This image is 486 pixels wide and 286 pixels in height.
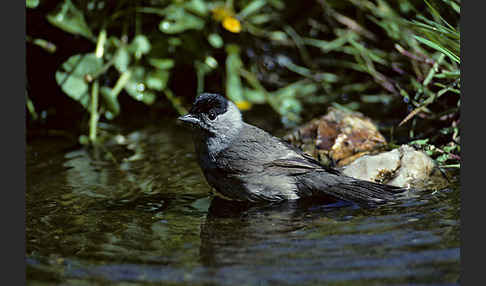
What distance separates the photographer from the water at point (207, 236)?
283cm

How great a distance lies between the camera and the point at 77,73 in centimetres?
591

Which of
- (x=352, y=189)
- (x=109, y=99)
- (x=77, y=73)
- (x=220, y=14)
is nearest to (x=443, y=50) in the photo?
(x=352, y=189)

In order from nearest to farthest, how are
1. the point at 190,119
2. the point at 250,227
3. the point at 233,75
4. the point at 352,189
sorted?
the point at 250,227 < the point at 352,189 < the point at 190,119 < the point at 233,75

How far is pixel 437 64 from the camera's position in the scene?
5.05 m

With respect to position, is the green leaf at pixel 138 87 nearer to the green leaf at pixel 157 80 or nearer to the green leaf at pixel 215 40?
the green leaf at pixel 157 80

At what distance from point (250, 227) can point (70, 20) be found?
3209mm

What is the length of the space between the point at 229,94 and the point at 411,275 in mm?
4198

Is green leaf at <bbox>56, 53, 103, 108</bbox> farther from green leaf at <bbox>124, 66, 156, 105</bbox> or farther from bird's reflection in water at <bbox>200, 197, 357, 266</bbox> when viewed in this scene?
bird's reflection in water at <bbox>200, 197, 357, 266</bbox>

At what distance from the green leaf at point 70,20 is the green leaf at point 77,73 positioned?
245mm

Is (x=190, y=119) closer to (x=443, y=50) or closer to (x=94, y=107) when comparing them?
(x=94, y=107)

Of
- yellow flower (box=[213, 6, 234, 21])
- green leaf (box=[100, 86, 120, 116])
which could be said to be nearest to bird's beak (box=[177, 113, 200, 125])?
green leaf (box=[100, 86, 120, 116])

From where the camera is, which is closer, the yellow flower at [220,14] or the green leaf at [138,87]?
the green leaf at [138,87]

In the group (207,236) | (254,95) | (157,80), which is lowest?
(207,236)

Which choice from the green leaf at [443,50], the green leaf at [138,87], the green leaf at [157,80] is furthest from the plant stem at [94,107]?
the green leaf at [443,50]
